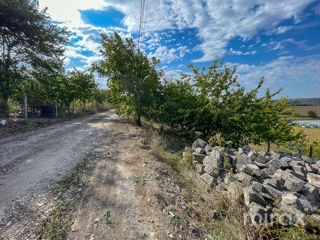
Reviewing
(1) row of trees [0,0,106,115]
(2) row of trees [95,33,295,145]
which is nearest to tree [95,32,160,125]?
(2) row of trees [95,33,295,145]

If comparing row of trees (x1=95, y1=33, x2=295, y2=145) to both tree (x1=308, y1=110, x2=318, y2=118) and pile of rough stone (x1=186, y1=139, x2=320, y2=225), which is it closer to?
pile of rough stone (x1=186, y1=139, x2=320, y2=225)

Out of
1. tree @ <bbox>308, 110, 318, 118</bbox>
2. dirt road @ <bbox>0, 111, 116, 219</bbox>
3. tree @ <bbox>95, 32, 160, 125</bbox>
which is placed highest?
tree @ <bbox>95, 32, 160, 125</bbox>

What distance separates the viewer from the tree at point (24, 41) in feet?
21.5

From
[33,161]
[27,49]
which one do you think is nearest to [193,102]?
[33,161]

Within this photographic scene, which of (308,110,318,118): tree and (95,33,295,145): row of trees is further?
(308,110,318,118): tree

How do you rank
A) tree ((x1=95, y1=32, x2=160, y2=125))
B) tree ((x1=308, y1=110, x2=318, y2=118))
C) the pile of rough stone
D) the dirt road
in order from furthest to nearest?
tree ((x1=308, y1=110, x2=318, y2=118)) < tree ((x1=95, y1=32, x2=160, y2=125)) < the dirt road < the pile of rough stone

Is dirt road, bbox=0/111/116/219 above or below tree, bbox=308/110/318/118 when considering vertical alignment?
below

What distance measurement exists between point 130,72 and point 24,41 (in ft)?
19.8

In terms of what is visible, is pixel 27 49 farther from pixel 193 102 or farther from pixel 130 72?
pixel 193 102

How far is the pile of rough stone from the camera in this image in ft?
7.23

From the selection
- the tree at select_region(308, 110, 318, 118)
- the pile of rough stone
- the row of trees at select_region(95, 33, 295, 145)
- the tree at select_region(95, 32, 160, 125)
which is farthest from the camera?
the tree at select_region(308, 110, 318, 118)

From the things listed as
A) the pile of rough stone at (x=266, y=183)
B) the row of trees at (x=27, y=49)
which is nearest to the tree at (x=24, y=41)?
the row of trees at (x=27, y=49)

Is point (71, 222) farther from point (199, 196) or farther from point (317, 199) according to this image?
→ point (317, 199)

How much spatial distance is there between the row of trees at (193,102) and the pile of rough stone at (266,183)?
2.02m
